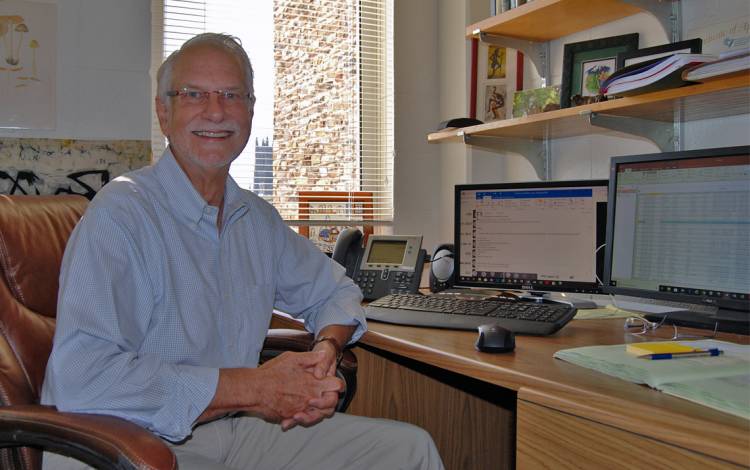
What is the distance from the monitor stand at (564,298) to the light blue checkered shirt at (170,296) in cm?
55

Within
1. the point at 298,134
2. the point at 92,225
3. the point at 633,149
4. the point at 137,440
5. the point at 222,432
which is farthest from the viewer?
the point at 298,134

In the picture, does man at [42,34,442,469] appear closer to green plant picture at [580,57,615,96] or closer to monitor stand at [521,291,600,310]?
monitor stand at [521,291,600,310]

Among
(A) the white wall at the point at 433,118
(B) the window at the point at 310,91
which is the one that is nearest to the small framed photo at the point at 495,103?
(A) the white wall at the point at 433,118

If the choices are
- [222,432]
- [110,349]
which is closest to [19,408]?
[110,349]

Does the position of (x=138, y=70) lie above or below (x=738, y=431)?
above

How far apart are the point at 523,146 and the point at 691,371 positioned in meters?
1.43

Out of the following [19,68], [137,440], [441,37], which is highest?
[441,37]

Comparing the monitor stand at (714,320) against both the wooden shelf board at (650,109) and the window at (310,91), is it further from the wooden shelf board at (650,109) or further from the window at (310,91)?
the window at (310,91)

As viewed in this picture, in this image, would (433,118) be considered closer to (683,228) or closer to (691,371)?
(683,228)

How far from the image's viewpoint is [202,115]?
1.54m

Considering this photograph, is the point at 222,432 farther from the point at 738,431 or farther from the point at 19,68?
the point at 19,68

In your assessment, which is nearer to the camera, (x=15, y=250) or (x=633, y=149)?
(x=15, y=250)

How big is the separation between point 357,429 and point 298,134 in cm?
158

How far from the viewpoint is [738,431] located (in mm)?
814
